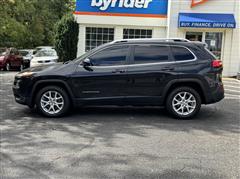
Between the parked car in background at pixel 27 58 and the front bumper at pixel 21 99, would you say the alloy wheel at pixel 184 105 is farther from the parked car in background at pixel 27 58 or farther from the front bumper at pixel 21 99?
the parked car in background at pixel 27 58

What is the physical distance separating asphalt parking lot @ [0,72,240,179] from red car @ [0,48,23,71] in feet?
52.2

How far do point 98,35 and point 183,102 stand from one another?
11.4 metres

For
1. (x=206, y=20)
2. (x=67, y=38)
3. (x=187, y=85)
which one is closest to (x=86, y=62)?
(x=187, y=85)

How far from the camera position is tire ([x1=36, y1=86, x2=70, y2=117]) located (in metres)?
7.85

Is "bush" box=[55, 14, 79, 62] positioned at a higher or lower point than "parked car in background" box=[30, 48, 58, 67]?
higher

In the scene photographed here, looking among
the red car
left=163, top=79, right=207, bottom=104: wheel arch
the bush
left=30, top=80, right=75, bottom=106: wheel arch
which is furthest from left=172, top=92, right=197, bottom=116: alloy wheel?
the red car

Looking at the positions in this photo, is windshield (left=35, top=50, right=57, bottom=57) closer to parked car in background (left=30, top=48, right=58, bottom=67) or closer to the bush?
parked car in background (left=30, top=48, right=58, bottom=67)

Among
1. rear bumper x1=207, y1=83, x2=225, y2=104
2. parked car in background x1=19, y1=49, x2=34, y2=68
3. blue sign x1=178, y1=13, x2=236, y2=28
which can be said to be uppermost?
blue sign x1=178, y1=13, x2=236, y2=28

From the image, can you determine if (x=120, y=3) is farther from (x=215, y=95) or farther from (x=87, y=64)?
(x=215, y=95)

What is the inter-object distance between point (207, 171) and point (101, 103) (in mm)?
3566

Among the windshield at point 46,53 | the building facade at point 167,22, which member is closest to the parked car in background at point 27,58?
the windshield at point 46,53

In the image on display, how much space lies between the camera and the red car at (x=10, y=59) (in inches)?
936

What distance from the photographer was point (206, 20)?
1689 cm

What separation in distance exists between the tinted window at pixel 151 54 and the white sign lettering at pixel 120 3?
1080 centimetres
